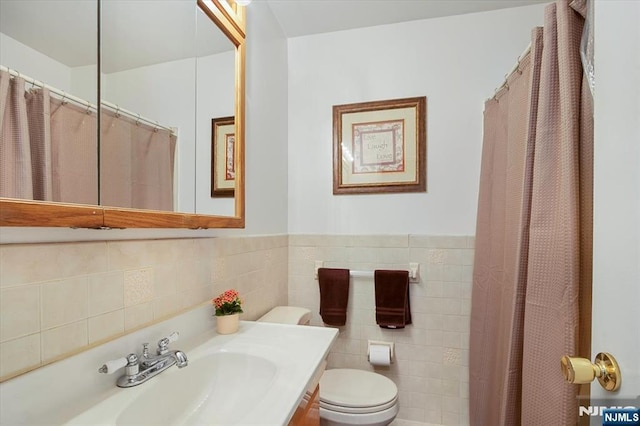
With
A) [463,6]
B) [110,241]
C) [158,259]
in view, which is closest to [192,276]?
[158,259]

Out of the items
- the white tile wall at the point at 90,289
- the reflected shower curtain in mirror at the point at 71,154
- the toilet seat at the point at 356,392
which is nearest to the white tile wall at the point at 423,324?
the toilet seat at the point at 356,392

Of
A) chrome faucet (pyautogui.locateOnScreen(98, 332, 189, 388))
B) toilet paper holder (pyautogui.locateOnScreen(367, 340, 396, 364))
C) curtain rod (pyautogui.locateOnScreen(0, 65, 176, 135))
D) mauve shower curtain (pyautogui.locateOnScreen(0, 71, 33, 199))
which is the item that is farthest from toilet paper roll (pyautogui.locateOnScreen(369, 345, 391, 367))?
mauve shower curtain (pyautogui.locateOnScreen(0, 71, 33, 199))

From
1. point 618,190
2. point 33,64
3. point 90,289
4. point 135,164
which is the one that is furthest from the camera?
point 135,164

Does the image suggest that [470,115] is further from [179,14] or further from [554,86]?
[179,14]

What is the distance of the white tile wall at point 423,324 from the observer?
5.79ft

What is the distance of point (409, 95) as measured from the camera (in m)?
1.86

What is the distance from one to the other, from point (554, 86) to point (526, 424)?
3.38ft

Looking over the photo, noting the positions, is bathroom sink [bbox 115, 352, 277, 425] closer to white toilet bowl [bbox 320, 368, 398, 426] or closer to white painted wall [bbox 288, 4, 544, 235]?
white toilet bowl [bbox 320, 368, 398, 426]

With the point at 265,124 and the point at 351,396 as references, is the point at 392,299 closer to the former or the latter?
the point at 351,396

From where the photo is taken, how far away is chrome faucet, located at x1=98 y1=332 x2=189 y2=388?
72cm

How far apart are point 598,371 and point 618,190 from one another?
0.30 m

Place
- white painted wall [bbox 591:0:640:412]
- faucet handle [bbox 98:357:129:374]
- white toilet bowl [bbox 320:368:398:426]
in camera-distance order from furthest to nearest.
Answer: white toilet bowl [bbox 320:368:398:426] < faucet handle [bbox 98:357:129:374] < white painted wall [bbox 591:0:640:412]

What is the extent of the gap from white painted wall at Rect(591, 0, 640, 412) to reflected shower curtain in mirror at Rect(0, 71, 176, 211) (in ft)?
3.46

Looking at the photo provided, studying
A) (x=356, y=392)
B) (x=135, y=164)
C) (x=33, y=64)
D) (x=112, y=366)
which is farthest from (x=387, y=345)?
(x=33, y=64)
